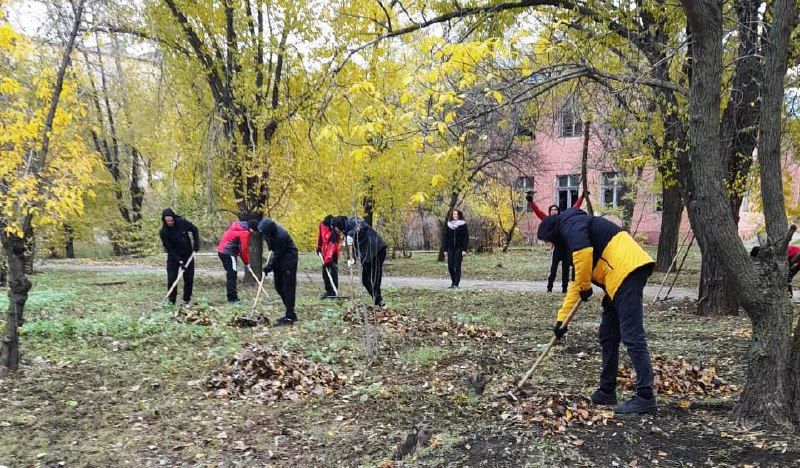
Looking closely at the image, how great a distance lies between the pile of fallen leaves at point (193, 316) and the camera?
24.3 feet

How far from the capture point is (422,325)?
23.4 ft

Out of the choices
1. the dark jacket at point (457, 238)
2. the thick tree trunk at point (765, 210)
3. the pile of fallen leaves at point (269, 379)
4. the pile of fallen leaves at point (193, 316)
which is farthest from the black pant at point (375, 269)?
the thick tree trunk at point (765, 210)

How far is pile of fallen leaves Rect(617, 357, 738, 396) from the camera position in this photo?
425 cm

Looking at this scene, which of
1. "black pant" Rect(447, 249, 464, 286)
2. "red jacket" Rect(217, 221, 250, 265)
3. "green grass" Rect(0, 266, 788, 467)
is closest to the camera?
"green grass" Rect(0, 266, 788, 467)

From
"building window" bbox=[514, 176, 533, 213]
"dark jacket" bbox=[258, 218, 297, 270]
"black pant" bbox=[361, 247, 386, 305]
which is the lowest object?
"black pant" bbox=[361, 247, 386, 305]

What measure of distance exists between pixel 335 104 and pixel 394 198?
19.8 feet

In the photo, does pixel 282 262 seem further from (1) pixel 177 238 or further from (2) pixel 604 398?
(2) pixel 604 398

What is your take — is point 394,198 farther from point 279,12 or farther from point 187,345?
point 187,345

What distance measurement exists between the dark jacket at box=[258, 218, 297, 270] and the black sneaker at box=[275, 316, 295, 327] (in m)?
0.76

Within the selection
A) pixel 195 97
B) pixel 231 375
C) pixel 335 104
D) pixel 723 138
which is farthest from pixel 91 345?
pixel 723 138

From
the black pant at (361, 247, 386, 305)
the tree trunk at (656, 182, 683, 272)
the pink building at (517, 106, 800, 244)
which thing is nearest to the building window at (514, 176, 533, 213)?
the pink building at (517, 106, 800, 244)

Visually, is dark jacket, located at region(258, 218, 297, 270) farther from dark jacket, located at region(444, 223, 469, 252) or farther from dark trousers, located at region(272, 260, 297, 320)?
dark jacket, located at region(444, 223, 469, 252)

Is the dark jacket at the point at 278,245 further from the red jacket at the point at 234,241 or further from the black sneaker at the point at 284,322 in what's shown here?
the red jacket at the point at 234,241

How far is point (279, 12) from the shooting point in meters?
10.3
